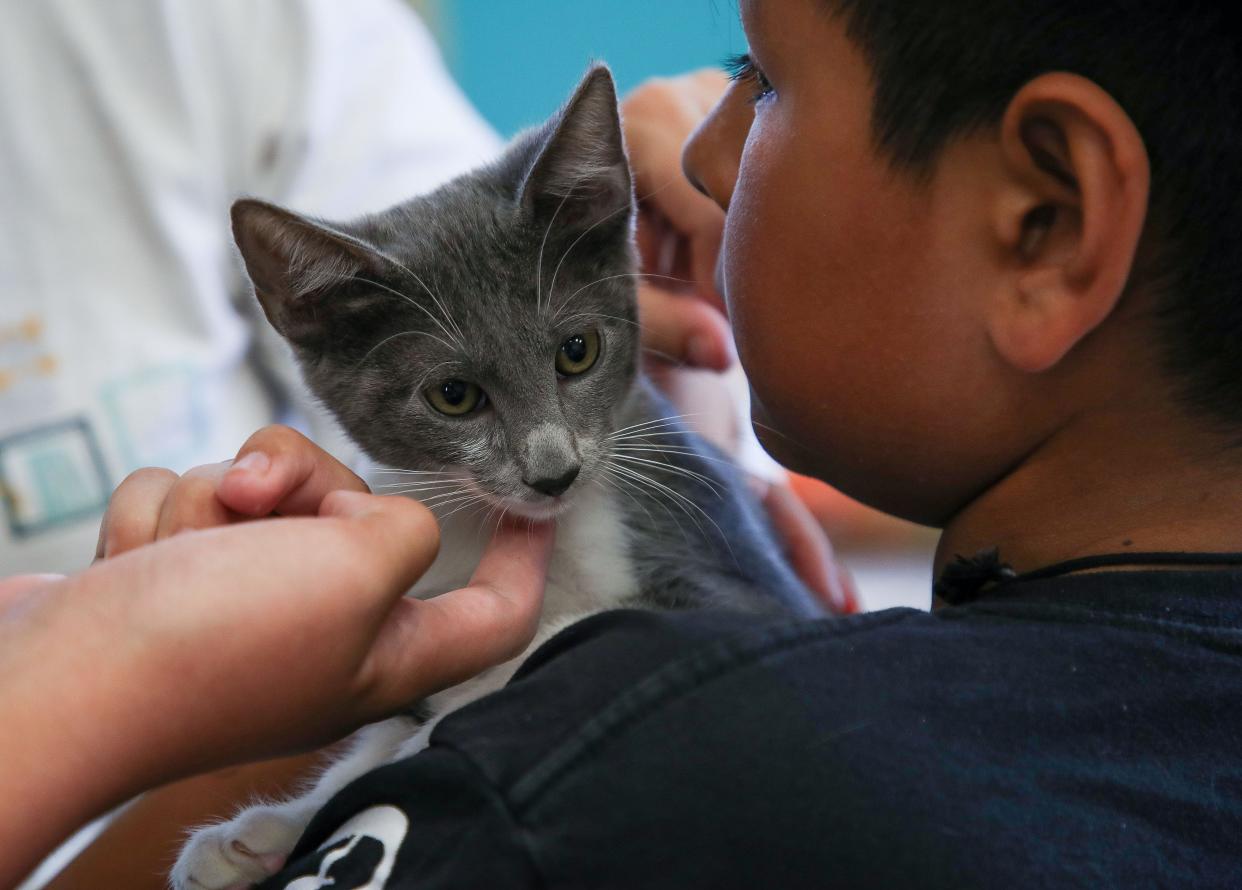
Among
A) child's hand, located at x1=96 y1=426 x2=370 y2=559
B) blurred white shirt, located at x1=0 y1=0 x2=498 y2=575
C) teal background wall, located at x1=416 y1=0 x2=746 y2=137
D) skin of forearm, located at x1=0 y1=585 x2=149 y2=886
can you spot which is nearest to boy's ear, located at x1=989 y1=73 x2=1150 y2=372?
child's hand, located at x1=96 y1=426 x2=370 y2=559

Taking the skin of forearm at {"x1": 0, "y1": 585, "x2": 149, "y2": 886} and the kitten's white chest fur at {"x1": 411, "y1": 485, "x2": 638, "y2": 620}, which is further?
the kitten's white chest fur at {"x1": 411, "y1": 485, "x2": 638, "y2": 620}

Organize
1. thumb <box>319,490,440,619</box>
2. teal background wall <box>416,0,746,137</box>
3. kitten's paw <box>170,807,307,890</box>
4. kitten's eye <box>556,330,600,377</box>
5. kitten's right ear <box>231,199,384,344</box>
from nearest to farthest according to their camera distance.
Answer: thumb <box>319,490,440,619</box>, kitten's paw <box>170,807,307,890</box>, kitten's right ear <box>231,199,384,344</box>, kitten's eye <box>556,330,600,377</box>, teal background wall <box>416,0,746,137</box>

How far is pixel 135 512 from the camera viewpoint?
0.82 m

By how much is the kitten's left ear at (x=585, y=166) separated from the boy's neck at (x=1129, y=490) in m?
0.58

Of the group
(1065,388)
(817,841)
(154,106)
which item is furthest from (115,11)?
(817,841)

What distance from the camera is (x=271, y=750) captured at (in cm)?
70

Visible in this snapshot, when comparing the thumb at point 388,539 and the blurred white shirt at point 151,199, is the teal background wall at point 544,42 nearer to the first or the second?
the blurred white shirt at point 151,199

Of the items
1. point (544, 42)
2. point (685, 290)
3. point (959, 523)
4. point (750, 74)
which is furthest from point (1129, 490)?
point (544, 42)

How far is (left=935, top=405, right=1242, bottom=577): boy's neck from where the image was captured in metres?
0.80

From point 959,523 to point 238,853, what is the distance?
2.37 ft

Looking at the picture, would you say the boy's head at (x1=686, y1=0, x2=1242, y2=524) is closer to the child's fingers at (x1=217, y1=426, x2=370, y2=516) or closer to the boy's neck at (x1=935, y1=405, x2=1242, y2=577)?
the boy's neck at (x1=935, y1=405, x2=1242, y2=577)

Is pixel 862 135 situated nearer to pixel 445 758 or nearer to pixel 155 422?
pixel 445 758

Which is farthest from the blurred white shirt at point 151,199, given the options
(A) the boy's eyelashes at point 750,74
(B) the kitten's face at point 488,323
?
(A) the boy's eyelashes at point 750,74

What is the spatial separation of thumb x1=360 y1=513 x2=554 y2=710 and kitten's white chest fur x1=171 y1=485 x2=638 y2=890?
52 millimetres
